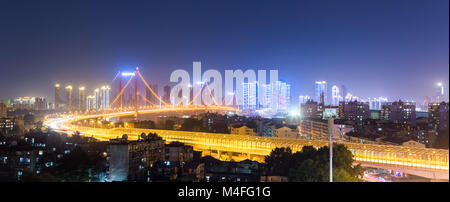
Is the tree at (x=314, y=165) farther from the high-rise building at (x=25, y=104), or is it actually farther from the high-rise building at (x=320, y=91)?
the high-rise building at (x=25, y=104)

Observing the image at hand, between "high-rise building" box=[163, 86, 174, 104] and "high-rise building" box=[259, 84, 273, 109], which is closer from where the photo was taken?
"high-rise building" box=[163, 86, 174, 104]

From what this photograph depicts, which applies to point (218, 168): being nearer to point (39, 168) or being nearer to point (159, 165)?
point (159, 165)

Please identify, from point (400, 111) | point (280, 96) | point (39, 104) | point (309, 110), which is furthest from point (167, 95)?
point (39, 104)

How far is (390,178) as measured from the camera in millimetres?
6559

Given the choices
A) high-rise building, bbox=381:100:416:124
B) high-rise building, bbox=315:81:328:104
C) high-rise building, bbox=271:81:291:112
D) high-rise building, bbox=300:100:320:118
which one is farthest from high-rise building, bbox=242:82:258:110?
high-rise building, bbox=381:100:416:124

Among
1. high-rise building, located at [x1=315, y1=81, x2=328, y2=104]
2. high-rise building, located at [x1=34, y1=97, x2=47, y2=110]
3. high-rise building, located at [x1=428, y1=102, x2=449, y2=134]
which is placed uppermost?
high-rise building, located at [x1=315, y1=81, x2=328, y2=104]

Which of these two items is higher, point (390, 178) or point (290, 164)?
point (290, 164)

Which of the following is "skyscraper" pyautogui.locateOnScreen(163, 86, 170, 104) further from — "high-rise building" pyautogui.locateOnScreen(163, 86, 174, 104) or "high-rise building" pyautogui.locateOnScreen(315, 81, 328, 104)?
"high-rise building" pyautogui.locateOnScreen(315, 81, 328, 104)

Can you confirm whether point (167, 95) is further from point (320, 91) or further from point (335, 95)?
point (335, 95)

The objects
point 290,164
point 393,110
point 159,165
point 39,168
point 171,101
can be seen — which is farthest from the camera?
point 171,101
